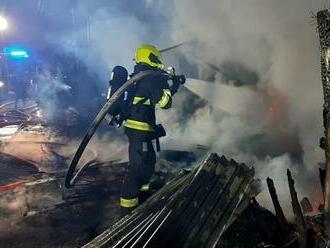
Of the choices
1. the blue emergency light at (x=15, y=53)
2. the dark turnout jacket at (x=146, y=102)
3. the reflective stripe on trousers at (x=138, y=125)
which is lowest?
the reflective stripe on trousers at (x=138, y=125)

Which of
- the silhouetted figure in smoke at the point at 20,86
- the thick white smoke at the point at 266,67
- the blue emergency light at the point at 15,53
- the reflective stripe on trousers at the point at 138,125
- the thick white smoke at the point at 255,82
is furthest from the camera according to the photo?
the blue emergency light at the point at 15,53

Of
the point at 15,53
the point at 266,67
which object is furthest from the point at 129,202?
the point at 15,53

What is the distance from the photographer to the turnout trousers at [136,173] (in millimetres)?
4652

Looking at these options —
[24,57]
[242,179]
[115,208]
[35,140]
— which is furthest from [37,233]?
[24,57]

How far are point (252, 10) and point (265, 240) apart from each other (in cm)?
583

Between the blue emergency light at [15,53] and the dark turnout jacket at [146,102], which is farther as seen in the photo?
the blue emergency light at [15,53]

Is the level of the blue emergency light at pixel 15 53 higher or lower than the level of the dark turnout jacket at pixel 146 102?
→ higher

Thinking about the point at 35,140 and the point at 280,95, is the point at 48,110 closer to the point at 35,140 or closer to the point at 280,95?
the point at 35,140

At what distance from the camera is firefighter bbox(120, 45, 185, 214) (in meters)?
4.65

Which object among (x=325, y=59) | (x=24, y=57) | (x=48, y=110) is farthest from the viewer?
(x=24, y=57)

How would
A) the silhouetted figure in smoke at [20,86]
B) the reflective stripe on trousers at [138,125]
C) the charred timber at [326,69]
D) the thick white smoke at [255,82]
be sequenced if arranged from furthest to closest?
the silhouetted figure in smoke at [20,86] < the thick white smoke at [255,82] < the reflective stripe on trousers at [138,125] < the charred timber at [326,69]

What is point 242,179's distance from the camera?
14.4 feet

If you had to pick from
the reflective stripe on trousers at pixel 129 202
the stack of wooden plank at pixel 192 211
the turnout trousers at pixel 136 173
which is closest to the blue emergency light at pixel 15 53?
the turnout trousers at pixel 136 173

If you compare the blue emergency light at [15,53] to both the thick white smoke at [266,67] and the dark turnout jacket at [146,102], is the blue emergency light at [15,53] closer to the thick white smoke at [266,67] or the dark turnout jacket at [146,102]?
the thick white smoke at [266,67]
